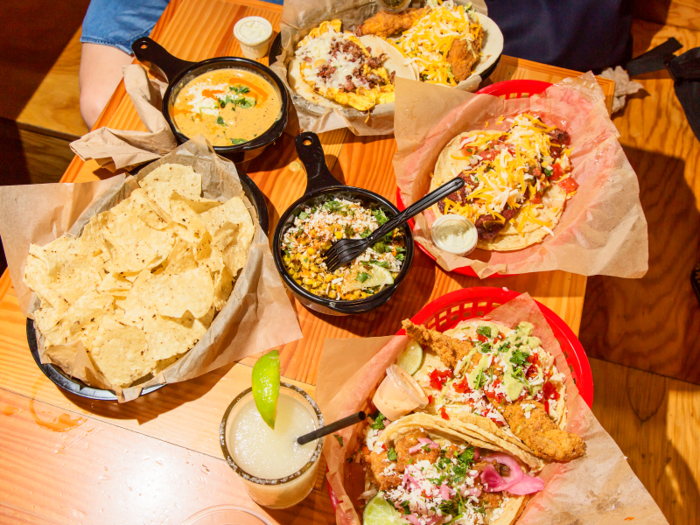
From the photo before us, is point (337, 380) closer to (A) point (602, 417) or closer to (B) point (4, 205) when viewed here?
(B) point (4, 205)

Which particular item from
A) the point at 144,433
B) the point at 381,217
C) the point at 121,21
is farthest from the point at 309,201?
the point at 121,21

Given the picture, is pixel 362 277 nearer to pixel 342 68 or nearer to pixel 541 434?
pixel 541 434

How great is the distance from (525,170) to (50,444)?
2.05m

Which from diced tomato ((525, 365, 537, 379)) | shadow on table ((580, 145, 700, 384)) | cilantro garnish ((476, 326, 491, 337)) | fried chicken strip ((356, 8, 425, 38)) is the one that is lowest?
shadow on table ((580, 145, 700, 384))

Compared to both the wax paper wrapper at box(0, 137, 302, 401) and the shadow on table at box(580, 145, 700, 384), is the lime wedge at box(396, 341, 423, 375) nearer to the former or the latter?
the wax paper wrapper at box(0, 137, 302, 401)

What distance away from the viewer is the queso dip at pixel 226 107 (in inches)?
81.8

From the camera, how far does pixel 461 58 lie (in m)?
2.24

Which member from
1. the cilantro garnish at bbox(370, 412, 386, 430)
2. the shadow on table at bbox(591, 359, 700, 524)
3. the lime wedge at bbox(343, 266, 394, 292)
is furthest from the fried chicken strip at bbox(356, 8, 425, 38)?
the shadow on table at bbox(591, 359, 700, 524)

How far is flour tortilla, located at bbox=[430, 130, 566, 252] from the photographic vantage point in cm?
200

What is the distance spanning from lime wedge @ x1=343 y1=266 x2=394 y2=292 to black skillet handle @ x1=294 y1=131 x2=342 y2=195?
39cm

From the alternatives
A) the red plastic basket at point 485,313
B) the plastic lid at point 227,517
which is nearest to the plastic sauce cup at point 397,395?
the red plastic basket at point 485,313

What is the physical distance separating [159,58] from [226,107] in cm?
37

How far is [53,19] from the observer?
122 inches

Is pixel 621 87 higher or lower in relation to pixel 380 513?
higher
